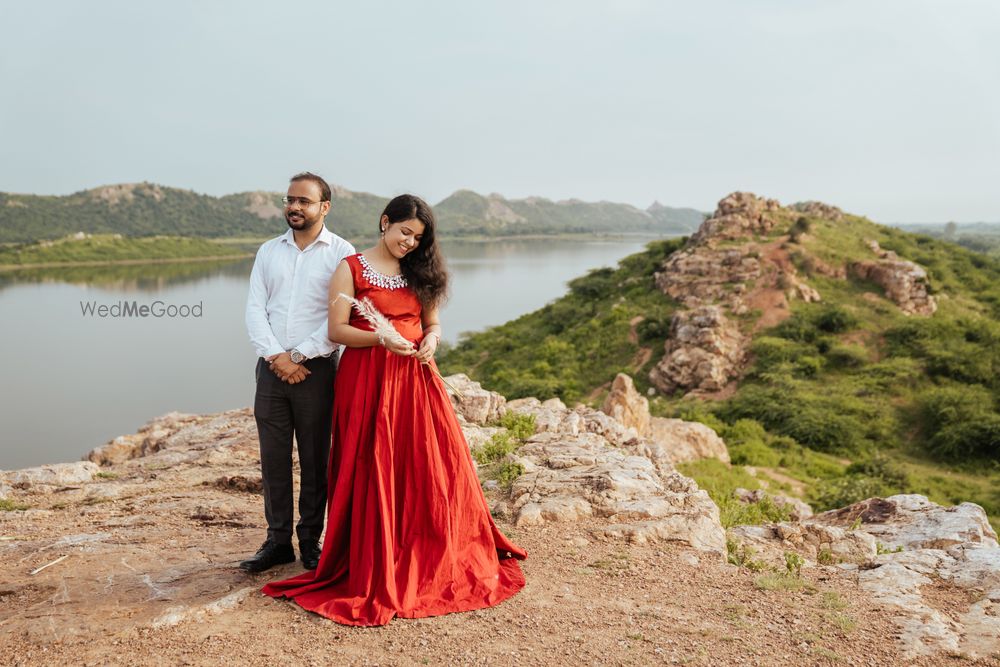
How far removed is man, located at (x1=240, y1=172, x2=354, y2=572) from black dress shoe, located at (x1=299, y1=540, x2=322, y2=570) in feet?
0.79

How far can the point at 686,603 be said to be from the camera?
11.5 feet

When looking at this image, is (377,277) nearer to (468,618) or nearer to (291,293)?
(291,293)

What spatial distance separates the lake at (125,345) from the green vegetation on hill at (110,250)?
11.2ft

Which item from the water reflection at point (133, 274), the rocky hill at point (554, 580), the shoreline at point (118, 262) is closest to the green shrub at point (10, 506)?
the rocky hill at point (554, 580)

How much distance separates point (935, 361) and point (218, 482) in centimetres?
1722

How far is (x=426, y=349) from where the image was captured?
3328 millimetres

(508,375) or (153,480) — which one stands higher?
(153,480)

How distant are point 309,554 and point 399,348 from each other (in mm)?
1281

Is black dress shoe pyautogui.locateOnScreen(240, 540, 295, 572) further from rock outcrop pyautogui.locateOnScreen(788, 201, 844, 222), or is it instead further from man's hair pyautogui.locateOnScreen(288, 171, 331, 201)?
rock outcrop pyautogui.locateOnScreen(788, 201, 844, 222)

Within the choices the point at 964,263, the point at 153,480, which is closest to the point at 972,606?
the point at 153,480

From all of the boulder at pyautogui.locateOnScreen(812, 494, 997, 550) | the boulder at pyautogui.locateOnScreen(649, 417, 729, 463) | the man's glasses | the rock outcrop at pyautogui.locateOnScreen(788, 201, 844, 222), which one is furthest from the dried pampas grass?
the rock outcrop at pyautogui.locateOnScreen(788, 201, 844, 222)

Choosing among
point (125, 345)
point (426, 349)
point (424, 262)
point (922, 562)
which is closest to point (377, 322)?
point (426, 349)

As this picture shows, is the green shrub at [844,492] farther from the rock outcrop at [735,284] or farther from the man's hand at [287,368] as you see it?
the man's hand at [287,368]

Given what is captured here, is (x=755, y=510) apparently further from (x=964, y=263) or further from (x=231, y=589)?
(x=964, y=263)
